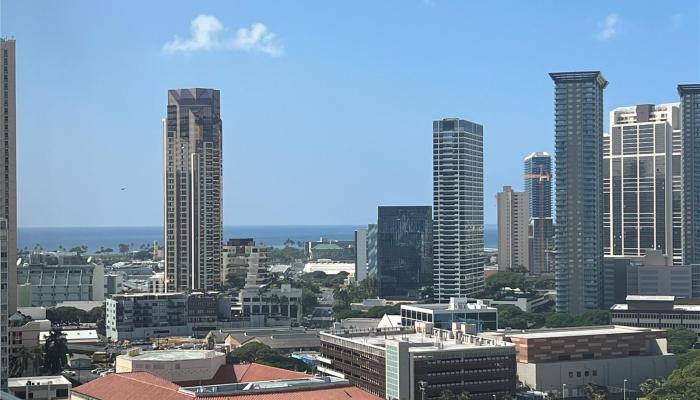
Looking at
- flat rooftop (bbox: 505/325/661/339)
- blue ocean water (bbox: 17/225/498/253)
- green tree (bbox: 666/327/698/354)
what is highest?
blue ocean water (bbox: 17/225/498/253)

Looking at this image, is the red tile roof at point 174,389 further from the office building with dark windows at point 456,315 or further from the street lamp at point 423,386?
the office building with dark windows at point 456,315

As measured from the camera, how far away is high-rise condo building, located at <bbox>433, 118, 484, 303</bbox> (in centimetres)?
2903

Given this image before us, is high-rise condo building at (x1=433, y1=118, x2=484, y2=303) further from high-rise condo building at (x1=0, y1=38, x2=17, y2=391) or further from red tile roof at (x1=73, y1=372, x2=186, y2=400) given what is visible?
red tile roof at (x1=73, y1=372, x2=186, y2=400)

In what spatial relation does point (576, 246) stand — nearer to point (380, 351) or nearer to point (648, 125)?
point (648, 125)

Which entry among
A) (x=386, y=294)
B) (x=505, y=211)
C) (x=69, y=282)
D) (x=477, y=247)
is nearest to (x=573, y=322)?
(x=477, y=247)

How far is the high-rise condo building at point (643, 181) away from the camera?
33312mm

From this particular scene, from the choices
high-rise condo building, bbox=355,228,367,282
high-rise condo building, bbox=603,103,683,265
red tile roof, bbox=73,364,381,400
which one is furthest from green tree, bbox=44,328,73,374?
high-rise condo building, bbox=355,228,367,282

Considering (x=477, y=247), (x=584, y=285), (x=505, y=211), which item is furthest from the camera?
(x=505, y=211)

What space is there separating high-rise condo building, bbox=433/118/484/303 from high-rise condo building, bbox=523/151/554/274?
1427cm

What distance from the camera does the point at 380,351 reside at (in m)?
15.1

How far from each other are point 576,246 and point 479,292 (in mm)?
3459

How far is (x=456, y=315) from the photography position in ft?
70.8

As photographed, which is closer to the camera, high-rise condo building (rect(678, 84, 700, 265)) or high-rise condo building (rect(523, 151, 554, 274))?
high-rise condo building (rect(678, 84, 700, 265))

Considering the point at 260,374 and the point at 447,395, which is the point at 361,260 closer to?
the point at 447,395
